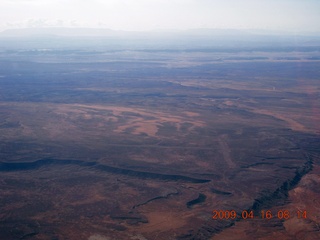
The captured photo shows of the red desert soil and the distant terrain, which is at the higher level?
the distant terrain

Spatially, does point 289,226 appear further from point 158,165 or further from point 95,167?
point 95,167

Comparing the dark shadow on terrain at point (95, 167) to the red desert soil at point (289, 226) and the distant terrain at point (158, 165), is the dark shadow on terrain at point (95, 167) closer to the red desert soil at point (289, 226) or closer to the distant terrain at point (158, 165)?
the distant terrain at point (158, 165)

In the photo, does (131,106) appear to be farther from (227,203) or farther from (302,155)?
(227,203)

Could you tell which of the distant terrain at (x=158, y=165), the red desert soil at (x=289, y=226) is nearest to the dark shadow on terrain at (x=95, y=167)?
the distant terrain at (x=158, y=165)

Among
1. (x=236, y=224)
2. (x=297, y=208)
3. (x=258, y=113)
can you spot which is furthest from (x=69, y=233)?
(x=258, y=113)
